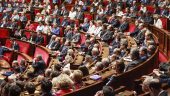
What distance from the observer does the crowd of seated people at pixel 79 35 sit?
3680 millimetres

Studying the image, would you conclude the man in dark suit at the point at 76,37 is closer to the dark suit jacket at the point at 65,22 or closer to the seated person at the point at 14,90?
the dark suit jacket at the point at 65,22

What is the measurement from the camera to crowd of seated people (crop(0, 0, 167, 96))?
3.68 m

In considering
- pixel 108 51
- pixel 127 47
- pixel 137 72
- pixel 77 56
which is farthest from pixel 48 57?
pixel 137 72

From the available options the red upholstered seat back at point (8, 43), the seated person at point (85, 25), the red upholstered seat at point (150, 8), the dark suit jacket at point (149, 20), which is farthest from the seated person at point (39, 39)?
the red upholstered seat at point (150, 8)

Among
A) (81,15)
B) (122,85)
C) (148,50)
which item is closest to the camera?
(122,85)

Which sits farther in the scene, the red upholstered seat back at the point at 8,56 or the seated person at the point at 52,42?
the red upholstered seat back at the point at 8,56

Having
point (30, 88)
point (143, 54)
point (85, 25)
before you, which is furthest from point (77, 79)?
point (85, 25)

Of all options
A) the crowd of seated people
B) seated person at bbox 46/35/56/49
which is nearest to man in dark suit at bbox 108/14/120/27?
the crowd of seated people

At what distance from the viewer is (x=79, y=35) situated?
7.09 meters

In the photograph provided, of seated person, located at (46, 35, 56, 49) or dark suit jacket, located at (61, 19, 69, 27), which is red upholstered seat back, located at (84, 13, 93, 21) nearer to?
dark suit jacket, located at (61, 19, 69, 27)

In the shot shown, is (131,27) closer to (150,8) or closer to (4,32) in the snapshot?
(150,8)

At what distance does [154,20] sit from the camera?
7.39 m

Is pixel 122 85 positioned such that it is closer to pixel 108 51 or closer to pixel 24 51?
pixel 108 51

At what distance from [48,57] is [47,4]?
171 inches
